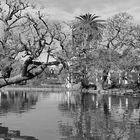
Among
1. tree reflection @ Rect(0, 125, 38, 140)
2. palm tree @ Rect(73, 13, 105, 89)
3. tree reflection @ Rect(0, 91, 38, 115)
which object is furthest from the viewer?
tree reflection @ Rect(0, 91, 38, 115)

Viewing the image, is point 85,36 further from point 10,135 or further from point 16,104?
point 10,135

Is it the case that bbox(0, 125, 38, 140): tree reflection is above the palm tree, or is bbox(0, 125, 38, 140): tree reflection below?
below

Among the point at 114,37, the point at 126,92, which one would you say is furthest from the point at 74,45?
the point at 114,37

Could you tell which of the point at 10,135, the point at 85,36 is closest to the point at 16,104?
the point at 85,36

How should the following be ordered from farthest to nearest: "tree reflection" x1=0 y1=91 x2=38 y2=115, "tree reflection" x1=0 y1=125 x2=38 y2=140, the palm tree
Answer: "tree reflection" x1=0 y1=91 x2=38 y2=115
the palm tree
"tree reflection" x1=0 y1=125 x2=38 y2=140

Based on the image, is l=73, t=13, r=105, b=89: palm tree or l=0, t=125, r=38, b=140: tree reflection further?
l=73, t=13, r=105, b=89: palm tree

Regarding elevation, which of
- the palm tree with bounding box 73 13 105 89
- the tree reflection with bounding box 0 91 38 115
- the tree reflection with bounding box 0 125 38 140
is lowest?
the tree reflection with bounding box 0 125 38 140

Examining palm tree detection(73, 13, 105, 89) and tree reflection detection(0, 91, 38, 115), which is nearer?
palm tree detection(73, 13, 105, 89)

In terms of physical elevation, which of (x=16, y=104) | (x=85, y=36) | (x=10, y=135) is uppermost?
(x=85, y=36)

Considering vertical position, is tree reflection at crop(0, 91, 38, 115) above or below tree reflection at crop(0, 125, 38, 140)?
above

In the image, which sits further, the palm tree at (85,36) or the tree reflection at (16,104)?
the tree reflection at (16,104)

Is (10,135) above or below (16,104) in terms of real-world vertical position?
below

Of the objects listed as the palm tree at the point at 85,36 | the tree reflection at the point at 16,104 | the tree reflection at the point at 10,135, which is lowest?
the tree reflection at the point at 10,135

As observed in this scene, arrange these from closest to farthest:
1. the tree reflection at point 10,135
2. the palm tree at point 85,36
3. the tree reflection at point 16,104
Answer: the tree reflection at point 10,135 → the palm tree at point 85,36 → the tree reflection at point 16,104
